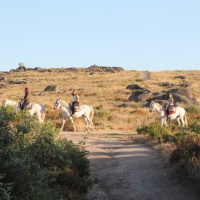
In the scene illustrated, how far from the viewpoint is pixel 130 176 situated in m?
13.3

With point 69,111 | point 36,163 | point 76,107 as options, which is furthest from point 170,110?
point 36,163

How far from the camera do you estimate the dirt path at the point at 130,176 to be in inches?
451

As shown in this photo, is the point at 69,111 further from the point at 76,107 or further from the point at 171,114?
the point at 171,114

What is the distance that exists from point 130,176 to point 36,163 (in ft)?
17.3

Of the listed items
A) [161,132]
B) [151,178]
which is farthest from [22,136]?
[161,132]

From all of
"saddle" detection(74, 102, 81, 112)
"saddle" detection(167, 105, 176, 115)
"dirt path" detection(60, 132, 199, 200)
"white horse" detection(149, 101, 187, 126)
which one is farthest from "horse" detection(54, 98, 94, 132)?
"dirt path" detection(60, 132, 199, 200)

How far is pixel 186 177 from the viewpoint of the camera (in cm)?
1209

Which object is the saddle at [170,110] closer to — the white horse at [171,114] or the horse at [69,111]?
the white horse at [171,114]

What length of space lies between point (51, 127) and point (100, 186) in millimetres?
3072

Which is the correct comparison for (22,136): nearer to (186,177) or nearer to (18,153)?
(18,153)

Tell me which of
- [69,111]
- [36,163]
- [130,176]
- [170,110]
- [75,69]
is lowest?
[130,176]

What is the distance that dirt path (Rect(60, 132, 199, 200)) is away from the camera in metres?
11.4

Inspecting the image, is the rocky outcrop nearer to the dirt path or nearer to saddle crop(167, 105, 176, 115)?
saddle crop(167, 105, 176, 115)

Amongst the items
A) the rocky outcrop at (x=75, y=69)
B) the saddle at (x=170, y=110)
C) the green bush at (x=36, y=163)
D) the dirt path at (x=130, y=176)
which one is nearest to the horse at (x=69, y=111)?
the saddle at (x=170, y=110)
